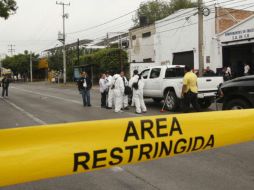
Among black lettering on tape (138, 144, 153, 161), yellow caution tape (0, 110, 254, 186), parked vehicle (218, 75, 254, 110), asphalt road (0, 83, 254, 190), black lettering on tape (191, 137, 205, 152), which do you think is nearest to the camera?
yellow caution tape (0, 110, 254, 186)

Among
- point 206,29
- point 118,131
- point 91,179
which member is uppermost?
point 206,29

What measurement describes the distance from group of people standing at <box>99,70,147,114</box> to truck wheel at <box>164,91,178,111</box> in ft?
3.11

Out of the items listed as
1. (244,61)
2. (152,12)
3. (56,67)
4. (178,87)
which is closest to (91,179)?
(178,87)

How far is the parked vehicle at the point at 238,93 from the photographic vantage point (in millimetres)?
9953

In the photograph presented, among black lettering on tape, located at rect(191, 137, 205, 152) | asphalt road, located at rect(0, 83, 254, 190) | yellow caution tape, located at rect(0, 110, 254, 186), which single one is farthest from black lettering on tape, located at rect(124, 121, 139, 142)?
asphalt road, located at rect(0, 83, 254, 190)

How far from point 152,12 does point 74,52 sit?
16.3m

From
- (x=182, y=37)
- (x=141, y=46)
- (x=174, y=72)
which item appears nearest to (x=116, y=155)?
(x=174, y=72)

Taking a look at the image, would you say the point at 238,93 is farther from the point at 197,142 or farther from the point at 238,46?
the point at 238,46

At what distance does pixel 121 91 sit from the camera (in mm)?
14719

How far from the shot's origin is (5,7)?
2383 cm

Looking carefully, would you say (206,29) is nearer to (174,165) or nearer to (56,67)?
(174,165)

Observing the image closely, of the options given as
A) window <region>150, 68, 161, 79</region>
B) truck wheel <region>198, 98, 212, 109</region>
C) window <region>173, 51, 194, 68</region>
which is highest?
window <region>173, 51, 194, 68</region>

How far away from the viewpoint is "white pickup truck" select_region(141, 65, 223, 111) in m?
14.0

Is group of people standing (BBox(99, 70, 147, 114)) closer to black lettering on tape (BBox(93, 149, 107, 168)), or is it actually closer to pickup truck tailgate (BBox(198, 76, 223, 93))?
pickup truck tailgate (BBox(198, 76, 223, 93))
